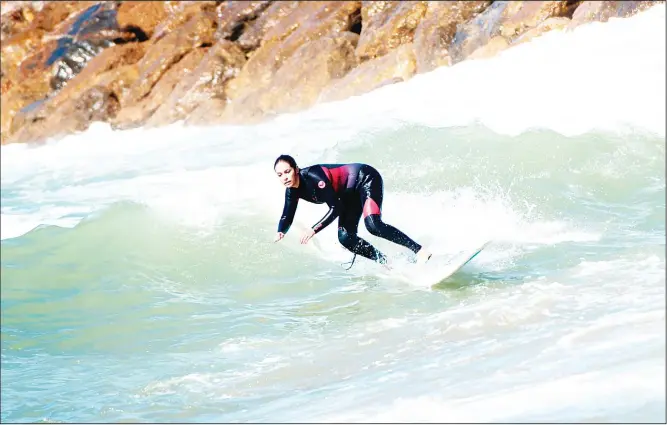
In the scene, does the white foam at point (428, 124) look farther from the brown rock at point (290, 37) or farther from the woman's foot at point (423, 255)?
the brown rock at point (290, 37)

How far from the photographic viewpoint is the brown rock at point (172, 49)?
25.2m

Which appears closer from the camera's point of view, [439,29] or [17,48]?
[439,29]

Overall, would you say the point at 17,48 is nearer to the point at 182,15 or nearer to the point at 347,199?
the point at 182,15

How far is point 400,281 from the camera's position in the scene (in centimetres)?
682

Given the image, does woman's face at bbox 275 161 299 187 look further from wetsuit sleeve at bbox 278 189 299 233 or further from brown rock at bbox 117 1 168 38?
brown rock at bbox 117 1 168 38

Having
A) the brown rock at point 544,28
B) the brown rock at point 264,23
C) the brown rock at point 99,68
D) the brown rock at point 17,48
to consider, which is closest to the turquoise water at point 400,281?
the brown rock at point 544,28

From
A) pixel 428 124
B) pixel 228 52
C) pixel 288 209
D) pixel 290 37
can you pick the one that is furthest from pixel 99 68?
pixel 288 209

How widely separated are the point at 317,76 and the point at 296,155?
661 cm

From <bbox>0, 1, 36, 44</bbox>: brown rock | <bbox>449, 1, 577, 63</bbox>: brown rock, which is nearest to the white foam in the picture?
<bbox>449, 1, 577, 63</bbox>: brown rock

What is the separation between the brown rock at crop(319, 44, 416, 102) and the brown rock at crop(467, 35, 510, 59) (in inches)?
63.3

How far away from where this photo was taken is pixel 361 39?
65.1ft

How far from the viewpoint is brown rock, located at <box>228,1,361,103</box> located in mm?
21422

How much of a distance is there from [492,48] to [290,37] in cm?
741

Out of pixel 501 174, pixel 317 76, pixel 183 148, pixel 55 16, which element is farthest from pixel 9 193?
pixel 55 16
